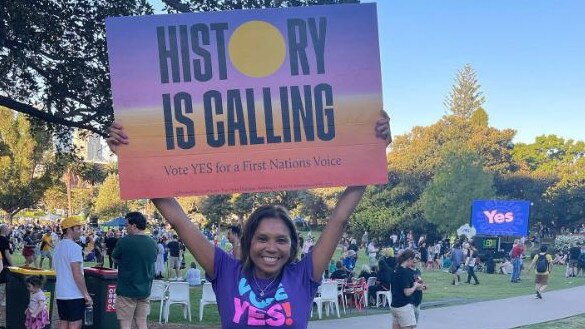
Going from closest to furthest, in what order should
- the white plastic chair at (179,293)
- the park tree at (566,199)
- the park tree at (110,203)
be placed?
1. the white plastic chair at (179,293)
2. the park tree at (566,199)
3. the park tree at (110,203)

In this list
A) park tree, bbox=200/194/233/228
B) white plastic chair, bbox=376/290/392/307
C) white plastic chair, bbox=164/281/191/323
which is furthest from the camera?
park tree, bbox=200/194/233/228

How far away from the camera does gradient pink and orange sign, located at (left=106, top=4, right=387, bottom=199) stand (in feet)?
10.2

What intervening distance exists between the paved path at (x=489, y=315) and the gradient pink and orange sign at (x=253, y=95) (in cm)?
856

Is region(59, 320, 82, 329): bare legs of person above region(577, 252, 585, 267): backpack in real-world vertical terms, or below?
above

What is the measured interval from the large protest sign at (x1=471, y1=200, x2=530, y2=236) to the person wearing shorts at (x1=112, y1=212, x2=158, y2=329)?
27.4 m

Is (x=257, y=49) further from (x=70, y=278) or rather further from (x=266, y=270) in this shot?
(x=70, y=278)

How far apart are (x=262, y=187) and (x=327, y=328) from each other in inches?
334

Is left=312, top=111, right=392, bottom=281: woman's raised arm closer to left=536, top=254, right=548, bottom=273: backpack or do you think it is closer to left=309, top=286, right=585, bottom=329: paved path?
left=309, top=286, right=585, bottom=329: paved path

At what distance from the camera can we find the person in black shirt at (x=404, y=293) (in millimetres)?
8234

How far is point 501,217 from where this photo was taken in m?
32.4

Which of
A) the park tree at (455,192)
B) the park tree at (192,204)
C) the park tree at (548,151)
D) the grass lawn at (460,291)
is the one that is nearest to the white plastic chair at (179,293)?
the grass lawn at (460,291)

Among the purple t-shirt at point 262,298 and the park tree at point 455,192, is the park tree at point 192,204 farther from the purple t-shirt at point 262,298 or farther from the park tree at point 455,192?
the purple t-shirt at point 262,298

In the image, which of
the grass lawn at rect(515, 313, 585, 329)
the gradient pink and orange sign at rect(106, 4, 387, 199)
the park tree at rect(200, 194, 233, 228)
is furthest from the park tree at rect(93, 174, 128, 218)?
the gradient pink and orange sign at rect(106, 4, 387, 199)

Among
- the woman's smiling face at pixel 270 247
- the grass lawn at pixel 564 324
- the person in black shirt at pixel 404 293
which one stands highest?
the woman's smiling face at pixel 270 247
